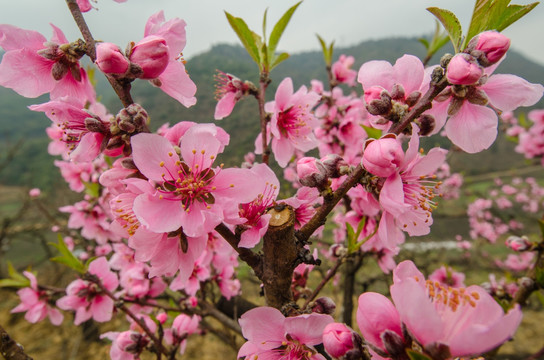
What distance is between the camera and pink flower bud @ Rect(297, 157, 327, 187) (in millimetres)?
740

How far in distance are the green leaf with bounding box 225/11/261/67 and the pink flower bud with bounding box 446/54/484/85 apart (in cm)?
68

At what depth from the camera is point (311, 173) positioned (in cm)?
75

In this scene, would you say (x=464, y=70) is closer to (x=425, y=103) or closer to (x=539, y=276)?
(x=425, y=103)

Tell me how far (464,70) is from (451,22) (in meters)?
0.18

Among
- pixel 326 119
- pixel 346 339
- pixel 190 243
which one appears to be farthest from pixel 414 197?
pixel 326 119

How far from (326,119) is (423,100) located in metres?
1.27

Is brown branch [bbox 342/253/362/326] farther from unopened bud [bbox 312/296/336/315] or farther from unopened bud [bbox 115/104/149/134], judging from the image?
unopened bud [bbox 115/104/149/134]

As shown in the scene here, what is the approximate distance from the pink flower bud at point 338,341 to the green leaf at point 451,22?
30.0 inches

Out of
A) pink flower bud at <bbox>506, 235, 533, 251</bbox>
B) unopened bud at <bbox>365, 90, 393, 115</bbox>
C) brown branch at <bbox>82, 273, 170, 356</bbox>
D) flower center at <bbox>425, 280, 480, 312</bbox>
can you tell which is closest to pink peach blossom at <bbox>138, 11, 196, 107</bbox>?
unopened bud at <bbox>365, 90, 393, 115</bbox>

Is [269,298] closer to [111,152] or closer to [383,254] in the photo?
[111,152]

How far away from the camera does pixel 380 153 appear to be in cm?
63

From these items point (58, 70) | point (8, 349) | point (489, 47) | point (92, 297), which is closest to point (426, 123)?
point (489, 47)

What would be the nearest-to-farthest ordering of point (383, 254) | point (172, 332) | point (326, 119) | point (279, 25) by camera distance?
1. point (279, 25)
2. point (172, 332)
3. point (383, 254)
4. point (326, 119)

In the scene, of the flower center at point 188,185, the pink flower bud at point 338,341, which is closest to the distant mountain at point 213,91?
the flower center at point 188,185
